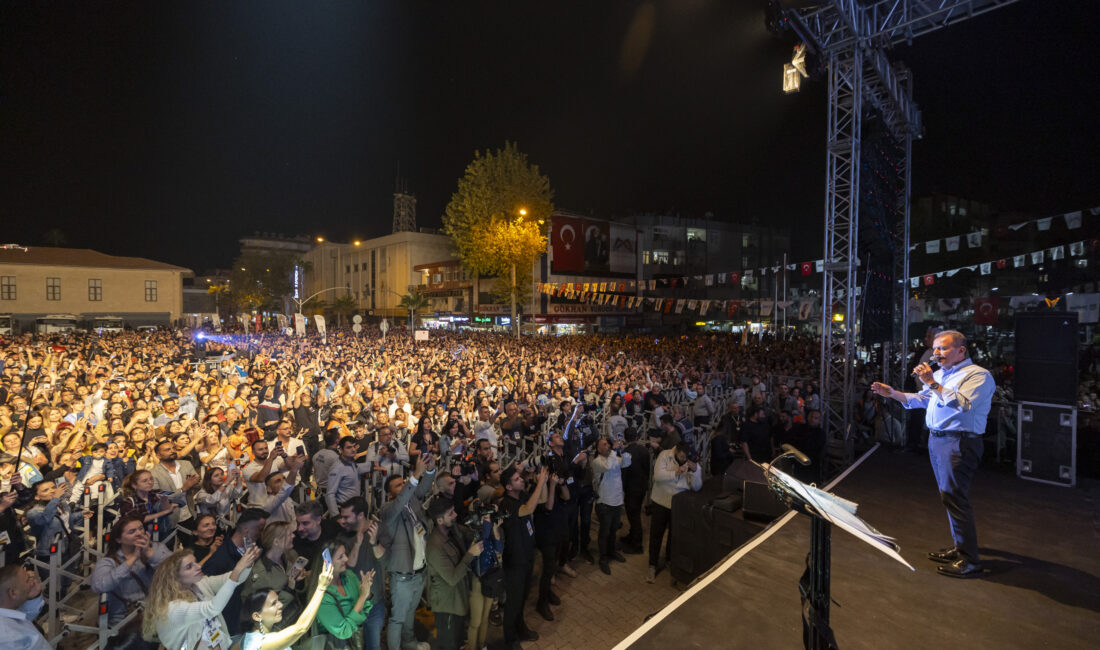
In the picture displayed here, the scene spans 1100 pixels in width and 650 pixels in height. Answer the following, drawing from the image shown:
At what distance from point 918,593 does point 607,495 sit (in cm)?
348

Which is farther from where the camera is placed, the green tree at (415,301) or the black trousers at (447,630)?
the green tree at (415,301)

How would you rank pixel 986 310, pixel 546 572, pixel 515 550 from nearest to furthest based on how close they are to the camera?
pixel 515 550, pixel 546 572, pixel 986 310

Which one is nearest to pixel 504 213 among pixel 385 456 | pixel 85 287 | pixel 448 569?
pixel 385 456

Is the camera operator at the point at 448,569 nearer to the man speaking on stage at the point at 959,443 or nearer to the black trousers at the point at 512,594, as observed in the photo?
the black trousers at the point at 512,594

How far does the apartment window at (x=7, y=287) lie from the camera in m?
38.6

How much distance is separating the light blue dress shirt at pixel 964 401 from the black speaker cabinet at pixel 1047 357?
3.49 metres

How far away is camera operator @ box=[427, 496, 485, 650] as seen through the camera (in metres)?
4.33

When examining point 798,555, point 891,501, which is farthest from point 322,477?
point 891,501

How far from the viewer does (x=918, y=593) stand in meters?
3.56

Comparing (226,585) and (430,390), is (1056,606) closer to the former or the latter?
(226,585)

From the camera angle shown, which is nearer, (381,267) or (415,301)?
(415,301)

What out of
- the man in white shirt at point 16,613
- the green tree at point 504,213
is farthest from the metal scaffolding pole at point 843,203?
the green tree at point 504,213

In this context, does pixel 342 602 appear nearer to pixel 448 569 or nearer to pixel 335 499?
pixel 448 569

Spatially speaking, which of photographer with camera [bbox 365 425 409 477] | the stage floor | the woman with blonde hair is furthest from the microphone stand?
photographer with camera [bbox 365 425 409 477]
